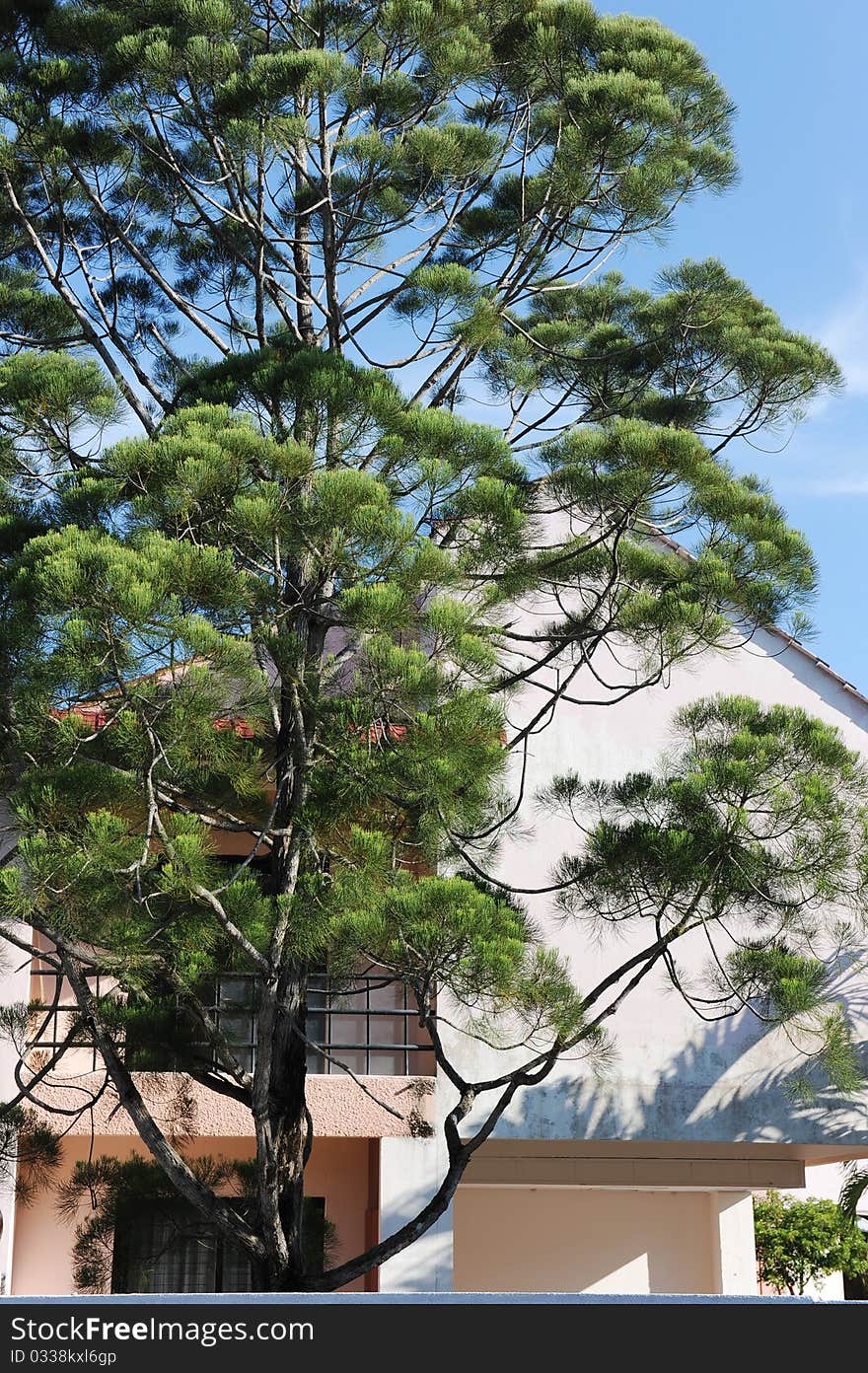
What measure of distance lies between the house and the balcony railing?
0.02 meters

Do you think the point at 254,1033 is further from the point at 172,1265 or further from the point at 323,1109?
the point at 172,1265

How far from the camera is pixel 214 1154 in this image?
9016mm

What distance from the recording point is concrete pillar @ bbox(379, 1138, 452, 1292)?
762 centimetres

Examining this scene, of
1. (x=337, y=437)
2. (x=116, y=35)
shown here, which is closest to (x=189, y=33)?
(x=116, y=35)

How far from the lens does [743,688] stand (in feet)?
33.4

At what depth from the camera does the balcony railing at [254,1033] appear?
6539 mm

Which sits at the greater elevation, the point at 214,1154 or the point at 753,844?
the point at 753,844

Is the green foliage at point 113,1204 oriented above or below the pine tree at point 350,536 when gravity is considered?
below

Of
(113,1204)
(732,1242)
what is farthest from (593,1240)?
(113,1204)

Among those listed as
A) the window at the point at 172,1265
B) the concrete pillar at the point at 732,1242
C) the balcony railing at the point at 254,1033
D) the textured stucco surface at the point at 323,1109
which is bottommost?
the window at the point at 172,1265

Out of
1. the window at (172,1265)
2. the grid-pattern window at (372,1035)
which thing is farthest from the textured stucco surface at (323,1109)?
the window at (172,1265)

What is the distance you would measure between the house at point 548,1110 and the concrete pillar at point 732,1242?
1592 mm

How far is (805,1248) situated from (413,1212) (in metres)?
6.59

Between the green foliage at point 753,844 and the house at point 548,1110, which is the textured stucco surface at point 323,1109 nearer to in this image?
the house at point 548,1110
